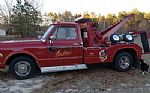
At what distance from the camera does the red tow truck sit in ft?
31.9

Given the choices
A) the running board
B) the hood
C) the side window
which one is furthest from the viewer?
the side window

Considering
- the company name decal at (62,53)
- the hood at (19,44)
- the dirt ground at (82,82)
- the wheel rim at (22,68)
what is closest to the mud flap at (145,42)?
the dirt ground at (82,82)

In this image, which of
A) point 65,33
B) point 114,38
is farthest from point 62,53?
point 114,38

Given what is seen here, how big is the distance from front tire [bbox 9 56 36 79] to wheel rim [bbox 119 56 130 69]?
3407 millimetres

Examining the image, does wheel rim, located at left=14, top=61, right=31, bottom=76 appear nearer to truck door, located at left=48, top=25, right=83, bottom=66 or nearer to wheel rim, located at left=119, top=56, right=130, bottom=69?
truck door, located at left=48, top=25, right=83, bottom=66

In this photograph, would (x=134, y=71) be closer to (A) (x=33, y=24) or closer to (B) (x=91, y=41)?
(B) (x=91, y=41)

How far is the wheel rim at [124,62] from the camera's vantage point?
36.1 feet

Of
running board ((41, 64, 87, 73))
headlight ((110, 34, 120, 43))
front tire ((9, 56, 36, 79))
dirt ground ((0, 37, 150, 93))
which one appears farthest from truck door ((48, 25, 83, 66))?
headlight ((110, 34, 120, 43))

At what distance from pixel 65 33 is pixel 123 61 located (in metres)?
2.54

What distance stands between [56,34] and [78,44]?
2.81 feet

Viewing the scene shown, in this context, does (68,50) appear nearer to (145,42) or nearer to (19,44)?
(19,44)

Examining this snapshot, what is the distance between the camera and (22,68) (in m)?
9.78

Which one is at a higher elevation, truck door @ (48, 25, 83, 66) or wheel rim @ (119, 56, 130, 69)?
truck door @ (48, 25, 83, 66)

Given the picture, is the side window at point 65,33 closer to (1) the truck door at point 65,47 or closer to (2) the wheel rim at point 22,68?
(1) the truck door at point 65,47
